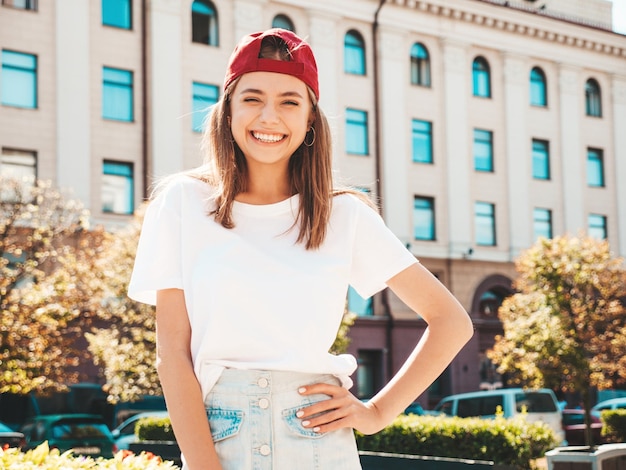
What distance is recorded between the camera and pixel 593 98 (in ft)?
135

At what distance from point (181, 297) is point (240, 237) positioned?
0.21 m

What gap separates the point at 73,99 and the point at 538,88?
19.4 metres

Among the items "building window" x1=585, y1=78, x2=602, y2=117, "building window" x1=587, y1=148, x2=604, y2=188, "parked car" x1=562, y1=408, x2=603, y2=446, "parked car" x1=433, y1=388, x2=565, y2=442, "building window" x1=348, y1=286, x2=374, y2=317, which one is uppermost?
"building window" x1=585, y1=78, x2=602, y2=117

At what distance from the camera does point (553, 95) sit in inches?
1558

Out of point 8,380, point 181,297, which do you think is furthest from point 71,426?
point 181,297

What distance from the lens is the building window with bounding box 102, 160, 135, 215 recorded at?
A: 2984 centimetres

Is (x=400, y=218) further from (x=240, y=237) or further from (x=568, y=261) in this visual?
(x=240, y=237)

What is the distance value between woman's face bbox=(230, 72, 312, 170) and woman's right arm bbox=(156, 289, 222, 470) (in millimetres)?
438

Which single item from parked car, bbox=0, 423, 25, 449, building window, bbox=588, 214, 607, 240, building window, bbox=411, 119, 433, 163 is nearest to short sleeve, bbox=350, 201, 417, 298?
parked car, bbox=0, 423, 25, 449

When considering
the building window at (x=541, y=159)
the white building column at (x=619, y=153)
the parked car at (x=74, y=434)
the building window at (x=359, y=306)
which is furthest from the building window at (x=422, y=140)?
the parked car at (x=74, y=434)

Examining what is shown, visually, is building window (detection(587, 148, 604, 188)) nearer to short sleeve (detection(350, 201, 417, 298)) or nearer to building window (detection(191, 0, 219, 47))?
building window (detection(191, 0, 219, 47))

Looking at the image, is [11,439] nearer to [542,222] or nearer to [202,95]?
[202,95]

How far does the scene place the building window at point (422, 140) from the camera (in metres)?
36.2

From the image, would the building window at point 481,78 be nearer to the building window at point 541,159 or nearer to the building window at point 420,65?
the building window at point 420,65
